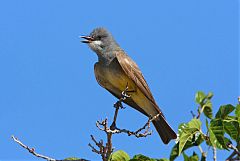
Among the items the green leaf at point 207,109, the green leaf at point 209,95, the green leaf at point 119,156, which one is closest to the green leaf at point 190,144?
the green leaf at point 119,156

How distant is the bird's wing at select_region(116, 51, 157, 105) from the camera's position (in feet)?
21.2

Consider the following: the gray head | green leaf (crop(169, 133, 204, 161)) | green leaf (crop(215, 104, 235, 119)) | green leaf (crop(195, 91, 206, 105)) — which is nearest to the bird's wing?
the gray head

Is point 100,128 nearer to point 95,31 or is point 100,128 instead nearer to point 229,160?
point 229,160

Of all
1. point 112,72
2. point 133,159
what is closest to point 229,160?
point 133,159

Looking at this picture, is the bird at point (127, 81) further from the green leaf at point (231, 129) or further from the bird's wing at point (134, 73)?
the green leaf at point (231, 129)

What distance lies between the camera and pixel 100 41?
22.9 feet

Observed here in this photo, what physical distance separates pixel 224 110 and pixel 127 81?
2.90 m

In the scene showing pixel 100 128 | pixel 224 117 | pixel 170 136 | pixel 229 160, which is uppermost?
pixel 170 136

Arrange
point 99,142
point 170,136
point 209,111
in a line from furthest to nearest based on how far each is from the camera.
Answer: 1. point 170,136
2. point 209,111
3. point 99,142

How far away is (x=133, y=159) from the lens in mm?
3592

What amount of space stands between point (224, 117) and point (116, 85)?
9.52ft

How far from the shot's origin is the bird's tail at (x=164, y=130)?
20.8 ft

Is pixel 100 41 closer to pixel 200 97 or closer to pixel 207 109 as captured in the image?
pixel 200 97

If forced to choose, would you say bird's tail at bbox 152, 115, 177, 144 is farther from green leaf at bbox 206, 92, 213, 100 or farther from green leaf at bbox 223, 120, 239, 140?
green leaf at bbox 223, 120, 239, 140
